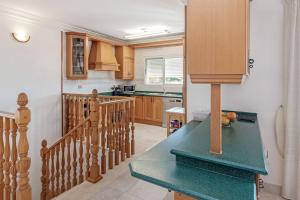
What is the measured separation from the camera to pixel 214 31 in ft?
3.16

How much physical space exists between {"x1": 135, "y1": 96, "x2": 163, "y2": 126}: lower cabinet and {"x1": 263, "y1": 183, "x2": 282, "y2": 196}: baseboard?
3.68 meters

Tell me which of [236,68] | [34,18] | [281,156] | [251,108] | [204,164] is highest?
[34,18]

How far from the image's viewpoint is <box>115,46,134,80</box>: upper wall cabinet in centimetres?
629

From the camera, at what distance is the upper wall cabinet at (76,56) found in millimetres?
4660

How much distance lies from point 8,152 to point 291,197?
10.3 feet

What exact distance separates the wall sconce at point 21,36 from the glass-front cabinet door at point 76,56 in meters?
0.93

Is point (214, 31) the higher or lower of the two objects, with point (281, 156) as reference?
higher

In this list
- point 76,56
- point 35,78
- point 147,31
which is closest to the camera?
point 35,78

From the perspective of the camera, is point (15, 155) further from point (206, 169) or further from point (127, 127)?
point (206, 169)

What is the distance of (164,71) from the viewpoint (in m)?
6.40

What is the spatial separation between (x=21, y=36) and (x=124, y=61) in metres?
3.05

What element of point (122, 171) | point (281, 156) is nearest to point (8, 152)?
point (122, 171)

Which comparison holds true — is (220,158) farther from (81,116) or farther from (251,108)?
(81,116)

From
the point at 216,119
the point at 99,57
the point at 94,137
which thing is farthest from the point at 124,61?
the point at 216,119
